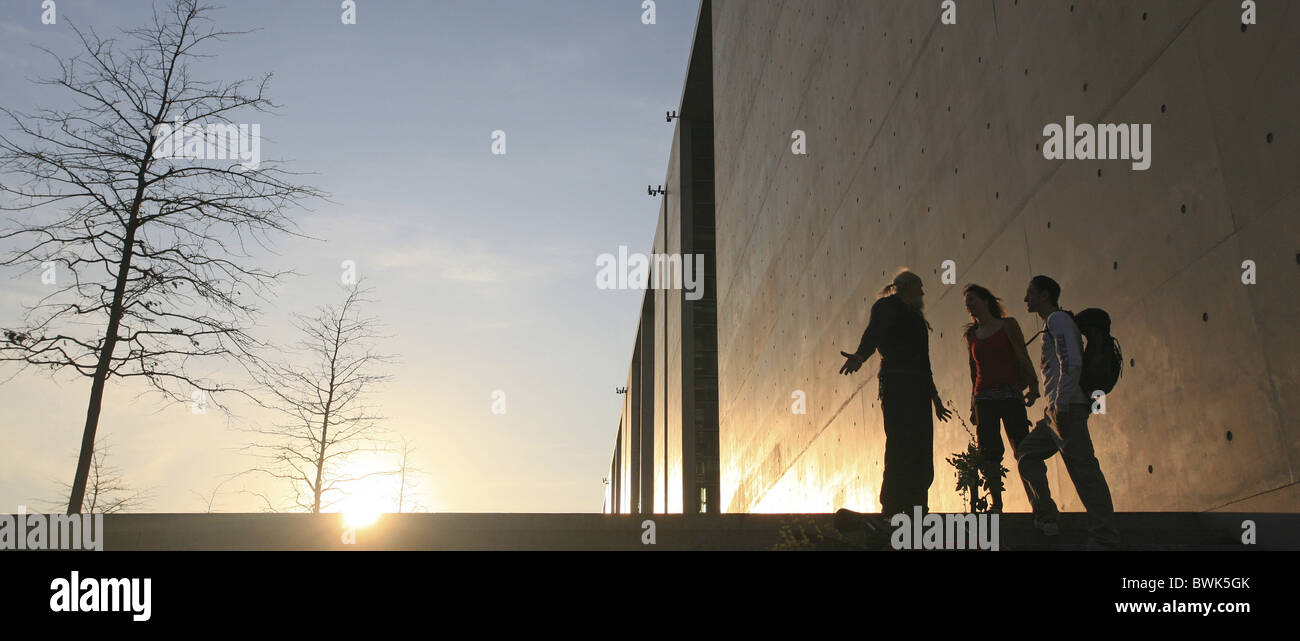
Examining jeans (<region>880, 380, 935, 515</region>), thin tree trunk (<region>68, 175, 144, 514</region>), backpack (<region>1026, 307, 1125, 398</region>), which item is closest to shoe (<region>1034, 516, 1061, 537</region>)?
jeans (<region>880, 380, 935, 515</region>)

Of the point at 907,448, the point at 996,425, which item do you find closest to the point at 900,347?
the point at 907,448

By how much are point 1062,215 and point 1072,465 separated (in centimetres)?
302

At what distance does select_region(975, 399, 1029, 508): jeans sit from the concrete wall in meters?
0.88

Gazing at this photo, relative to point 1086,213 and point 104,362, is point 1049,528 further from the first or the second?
point 104,362

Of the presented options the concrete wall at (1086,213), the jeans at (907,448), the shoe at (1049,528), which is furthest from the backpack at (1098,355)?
the jeans at (907,448)

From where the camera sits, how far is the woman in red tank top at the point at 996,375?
7.51m

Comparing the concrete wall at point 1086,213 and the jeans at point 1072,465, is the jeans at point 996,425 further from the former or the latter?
the concrete wall at point 1086,213

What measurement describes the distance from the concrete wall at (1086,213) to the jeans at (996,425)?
88 cm

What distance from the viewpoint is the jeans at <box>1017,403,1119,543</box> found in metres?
6.06

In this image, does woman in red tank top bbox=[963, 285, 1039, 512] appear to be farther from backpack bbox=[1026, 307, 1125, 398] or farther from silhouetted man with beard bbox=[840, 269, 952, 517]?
backpack bbox=[1026, 307, 1125, 398]
